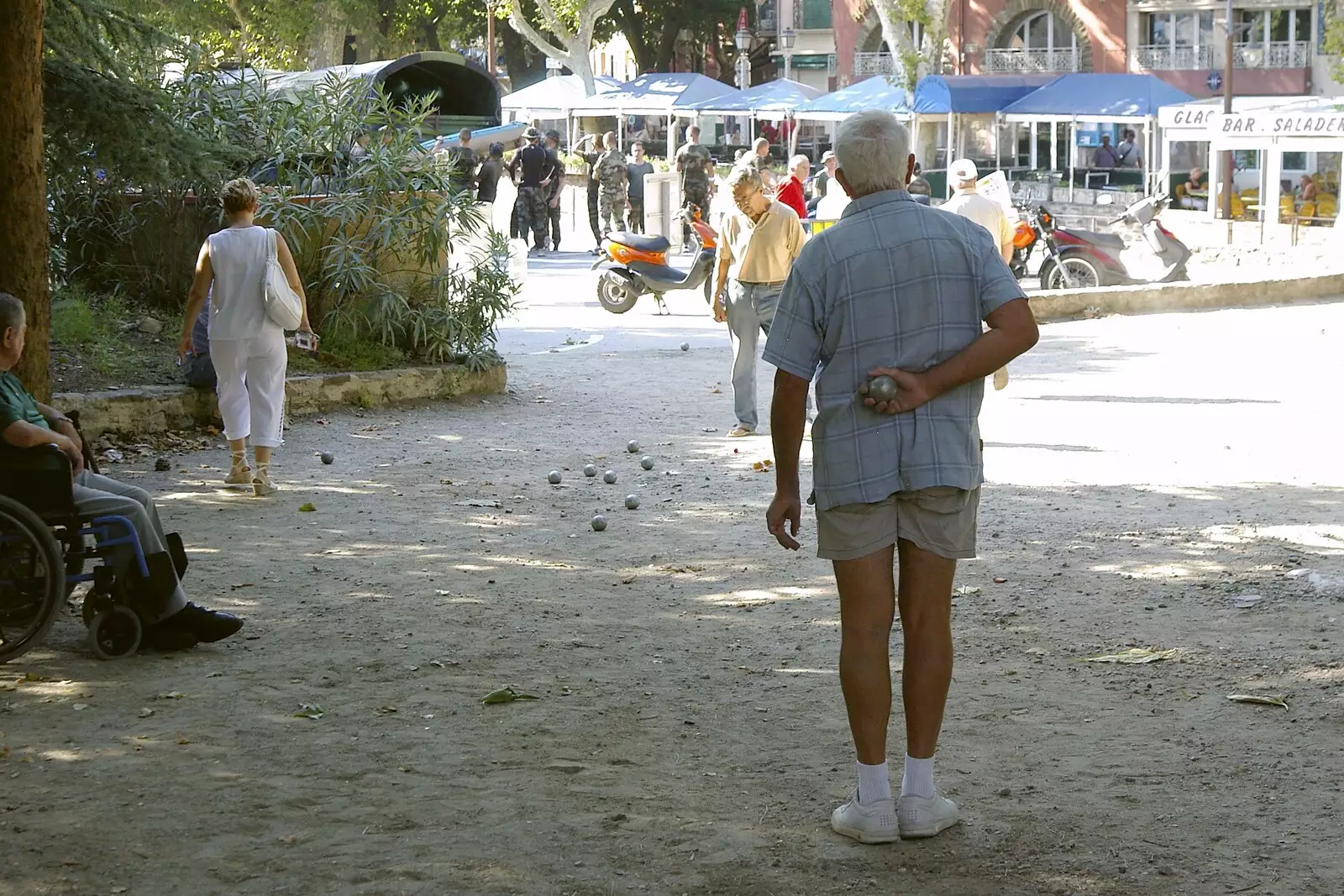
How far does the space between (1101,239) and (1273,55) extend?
34.0 meters

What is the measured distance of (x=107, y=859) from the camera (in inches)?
160

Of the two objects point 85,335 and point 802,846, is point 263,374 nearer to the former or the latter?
point 85,335

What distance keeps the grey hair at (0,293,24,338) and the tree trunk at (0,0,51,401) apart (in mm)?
1388

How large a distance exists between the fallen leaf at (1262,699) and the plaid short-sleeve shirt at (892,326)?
5.75 ft

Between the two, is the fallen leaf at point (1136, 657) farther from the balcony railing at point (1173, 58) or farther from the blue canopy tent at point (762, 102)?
the balcony railing at point (1173, 58)

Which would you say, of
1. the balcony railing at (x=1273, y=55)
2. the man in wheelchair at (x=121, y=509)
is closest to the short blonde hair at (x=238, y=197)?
the man in wheelchair at (x=121, y=509)

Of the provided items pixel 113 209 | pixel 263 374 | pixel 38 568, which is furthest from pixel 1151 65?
pixel 38 568

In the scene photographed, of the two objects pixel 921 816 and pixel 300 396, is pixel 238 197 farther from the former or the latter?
pixel 921 816

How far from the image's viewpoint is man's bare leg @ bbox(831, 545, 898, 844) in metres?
4.12

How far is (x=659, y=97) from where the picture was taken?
44.2m

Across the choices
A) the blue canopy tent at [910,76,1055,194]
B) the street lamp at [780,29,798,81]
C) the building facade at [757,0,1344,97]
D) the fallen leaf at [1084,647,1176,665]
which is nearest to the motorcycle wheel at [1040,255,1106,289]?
the fallen leaf at [1084,647,1176,665]

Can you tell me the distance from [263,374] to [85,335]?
11.9 feet

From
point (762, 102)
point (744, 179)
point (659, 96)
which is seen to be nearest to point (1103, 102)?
point (762, 102)

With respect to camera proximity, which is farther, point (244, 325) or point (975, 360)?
point (244, 325)
